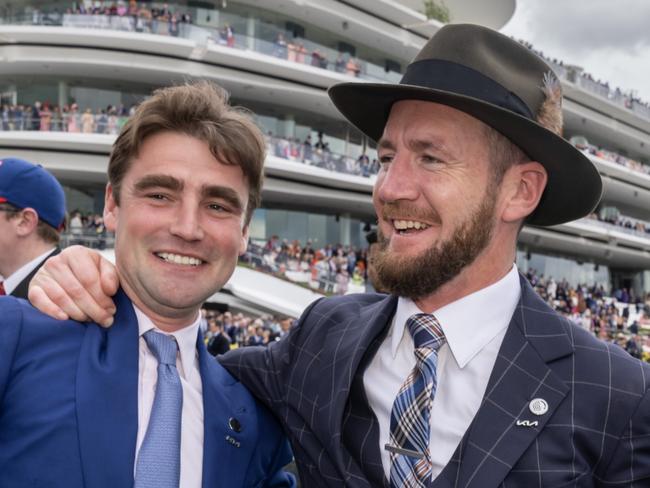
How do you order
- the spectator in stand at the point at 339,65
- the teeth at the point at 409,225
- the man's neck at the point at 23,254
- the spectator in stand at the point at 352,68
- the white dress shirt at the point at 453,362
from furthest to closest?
the spectator in stand at the point at 352,68
the spectator in stand at the point at 339,65
the man's neck at the point at 23,254
the teeth at the point at 409,225
the white dress shirt at the point at 453,362

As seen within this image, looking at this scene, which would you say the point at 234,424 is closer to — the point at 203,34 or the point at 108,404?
the point at 108,404

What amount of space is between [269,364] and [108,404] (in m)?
0.88

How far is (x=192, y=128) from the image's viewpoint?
2525mm

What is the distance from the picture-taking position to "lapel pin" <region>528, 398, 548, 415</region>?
2072 mm

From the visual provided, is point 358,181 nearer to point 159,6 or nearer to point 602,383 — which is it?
Result: point 159,6

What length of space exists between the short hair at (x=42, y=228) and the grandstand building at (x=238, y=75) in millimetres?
17158

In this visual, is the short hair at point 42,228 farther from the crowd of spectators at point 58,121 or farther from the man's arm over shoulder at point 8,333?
the crowd of spectators at point 58,121

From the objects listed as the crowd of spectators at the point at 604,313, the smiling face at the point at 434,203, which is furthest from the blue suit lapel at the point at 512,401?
the crowd of spectators at the point at 604,313

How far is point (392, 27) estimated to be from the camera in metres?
32.2

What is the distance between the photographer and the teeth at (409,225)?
239 centimetres

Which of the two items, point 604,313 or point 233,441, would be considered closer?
point 233,441

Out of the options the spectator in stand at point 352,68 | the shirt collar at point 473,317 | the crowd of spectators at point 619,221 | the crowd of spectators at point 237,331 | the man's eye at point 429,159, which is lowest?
the crowd of spectators at point 237,331

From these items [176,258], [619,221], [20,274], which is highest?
[176,258]

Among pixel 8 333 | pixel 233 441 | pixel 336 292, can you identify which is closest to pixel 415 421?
pixel 233 441
